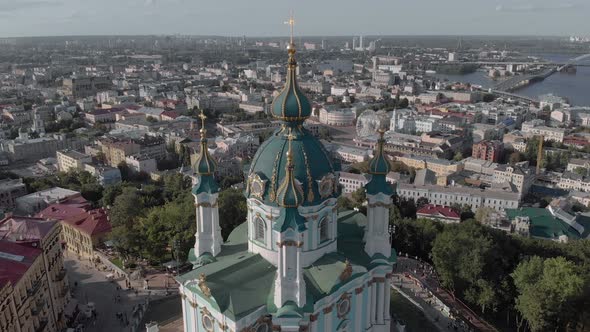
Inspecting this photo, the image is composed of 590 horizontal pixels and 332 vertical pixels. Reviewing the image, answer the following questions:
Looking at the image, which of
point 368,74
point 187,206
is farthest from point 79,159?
point 368,74

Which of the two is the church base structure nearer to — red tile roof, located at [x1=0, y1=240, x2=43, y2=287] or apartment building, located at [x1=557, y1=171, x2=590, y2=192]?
red tile roof, located at [x1=0, y1=240, x2=43, y2=287]

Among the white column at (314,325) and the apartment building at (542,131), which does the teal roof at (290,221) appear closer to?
the white column at (314,325)

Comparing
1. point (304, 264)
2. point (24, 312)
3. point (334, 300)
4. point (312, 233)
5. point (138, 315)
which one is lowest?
point (138, 315)

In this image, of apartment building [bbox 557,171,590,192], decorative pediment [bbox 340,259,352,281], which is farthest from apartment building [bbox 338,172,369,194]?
decorative pediment [bbox 340,259,352,281]

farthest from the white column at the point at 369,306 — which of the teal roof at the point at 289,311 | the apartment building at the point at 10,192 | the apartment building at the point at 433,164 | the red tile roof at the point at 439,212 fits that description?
the apartment building at the point at 433,164

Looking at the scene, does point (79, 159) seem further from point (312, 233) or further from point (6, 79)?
point (6, 79)

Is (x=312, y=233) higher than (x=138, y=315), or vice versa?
(x=312, y=233)

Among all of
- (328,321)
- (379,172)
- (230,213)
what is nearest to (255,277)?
(328,321)
